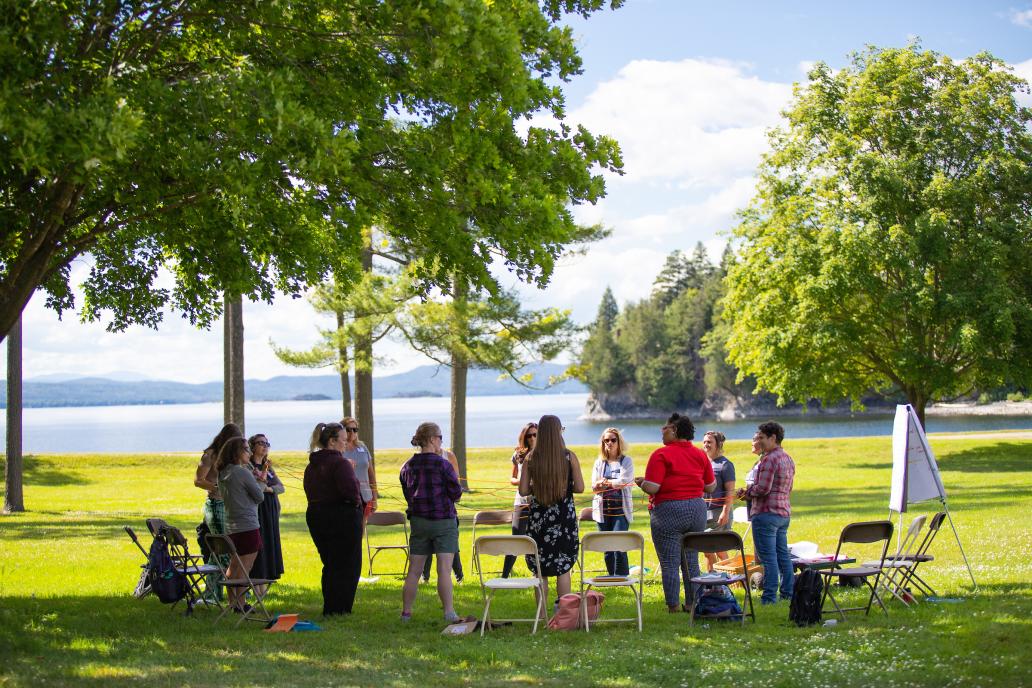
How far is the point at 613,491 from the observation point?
34.1 feet

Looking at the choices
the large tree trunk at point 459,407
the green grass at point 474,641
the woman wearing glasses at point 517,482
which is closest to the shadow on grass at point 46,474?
the large tree trunk at point 459,407

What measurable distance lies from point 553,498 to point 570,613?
99cm

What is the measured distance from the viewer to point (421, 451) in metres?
9.09

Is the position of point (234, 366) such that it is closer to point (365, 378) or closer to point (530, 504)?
point (365, 378)

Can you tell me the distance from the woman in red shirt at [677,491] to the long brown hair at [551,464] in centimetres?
71

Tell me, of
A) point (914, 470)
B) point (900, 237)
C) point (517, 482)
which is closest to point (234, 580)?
point (517, 482)

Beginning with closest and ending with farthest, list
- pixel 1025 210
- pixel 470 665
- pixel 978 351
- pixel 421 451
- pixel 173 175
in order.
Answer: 1. pixel 470 665
2. pixel 173 175
3. pixel 421 451
4. pixel 978 351
5. pixel 1025 210

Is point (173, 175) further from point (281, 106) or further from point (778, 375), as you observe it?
point (778, 375)

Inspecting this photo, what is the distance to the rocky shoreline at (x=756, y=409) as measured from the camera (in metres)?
88.1

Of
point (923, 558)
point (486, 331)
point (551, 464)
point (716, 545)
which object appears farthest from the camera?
point (486, 331)

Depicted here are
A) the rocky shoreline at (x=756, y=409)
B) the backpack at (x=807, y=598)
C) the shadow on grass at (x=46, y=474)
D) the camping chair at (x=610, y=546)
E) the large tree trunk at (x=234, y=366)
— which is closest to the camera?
the backpack at (x=807, y=598)

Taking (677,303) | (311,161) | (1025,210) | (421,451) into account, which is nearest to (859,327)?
(1025,210)

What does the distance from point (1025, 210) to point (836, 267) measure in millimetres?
6137

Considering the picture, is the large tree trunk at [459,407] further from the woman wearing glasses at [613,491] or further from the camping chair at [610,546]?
the camping chair at [610,546]
